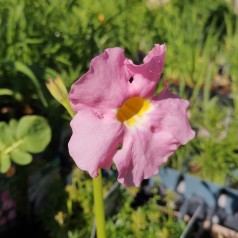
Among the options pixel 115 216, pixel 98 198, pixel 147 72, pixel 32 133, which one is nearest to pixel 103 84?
pixel 147 72

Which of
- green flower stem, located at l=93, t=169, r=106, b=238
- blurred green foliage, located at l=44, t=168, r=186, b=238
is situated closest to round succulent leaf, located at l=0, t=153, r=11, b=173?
blurred green foliage, located at l=44, t=168, r=186, b=238

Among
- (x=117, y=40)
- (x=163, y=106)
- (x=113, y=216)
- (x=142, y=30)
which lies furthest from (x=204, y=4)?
(x=163, y=106)

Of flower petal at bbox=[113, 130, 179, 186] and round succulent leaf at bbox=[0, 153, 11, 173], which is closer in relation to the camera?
flower petal at bbox=[113, 130, 179, 186]

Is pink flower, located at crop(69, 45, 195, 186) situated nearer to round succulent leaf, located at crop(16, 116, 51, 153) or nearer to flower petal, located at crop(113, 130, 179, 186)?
flower petal, located at crop(113, 130, 179, 186)

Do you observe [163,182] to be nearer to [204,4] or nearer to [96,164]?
[96,164]

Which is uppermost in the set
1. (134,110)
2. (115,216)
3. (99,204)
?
(134,110)

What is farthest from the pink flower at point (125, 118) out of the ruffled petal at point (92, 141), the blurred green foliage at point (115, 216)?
the blurred green foliage at point (115, 216)

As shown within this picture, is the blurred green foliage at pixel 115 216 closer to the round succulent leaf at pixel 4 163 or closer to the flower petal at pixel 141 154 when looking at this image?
the round succulent leaf at pixel 4 163

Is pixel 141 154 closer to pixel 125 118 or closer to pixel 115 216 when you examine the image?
pixel 125 118
